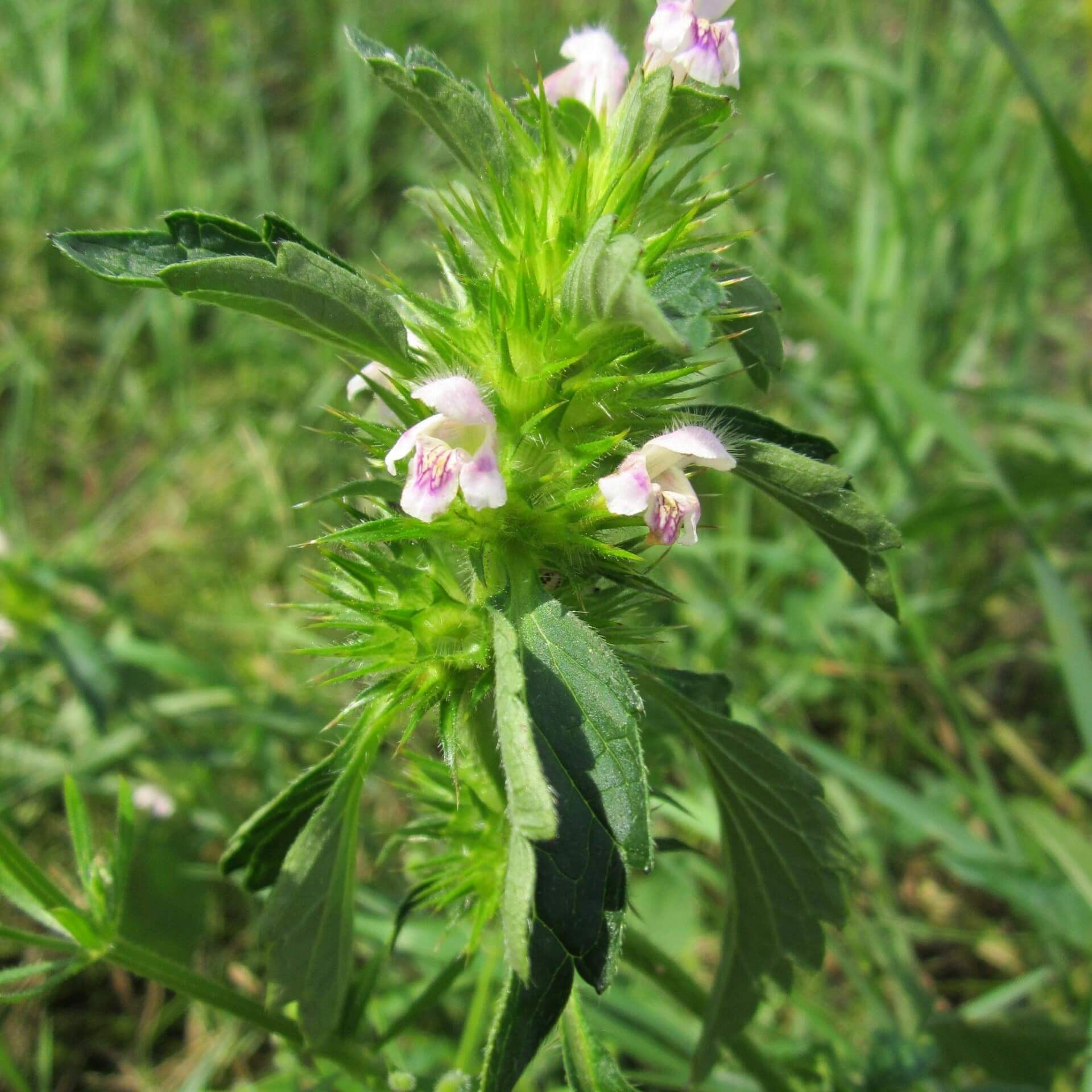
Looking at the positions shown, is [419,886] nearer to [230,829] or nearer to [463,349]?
[463,349]

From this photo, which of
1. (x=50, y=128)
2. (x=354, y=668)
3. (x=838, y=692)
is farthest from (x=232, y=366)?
(x=354, y=668)

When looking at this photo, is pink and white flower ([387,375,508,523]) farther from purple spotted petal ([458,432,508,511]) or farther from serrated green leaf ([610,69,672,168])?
serrated green leaf ([610,69,672,168])

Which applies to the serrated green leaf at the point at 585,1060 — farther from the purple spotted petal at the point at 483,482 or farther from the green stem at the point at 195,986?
the purple spotted petal at the point at 483,482

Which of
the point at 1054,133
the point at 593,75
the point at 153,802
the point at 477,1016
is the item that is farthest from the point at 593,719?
the point at 153,802

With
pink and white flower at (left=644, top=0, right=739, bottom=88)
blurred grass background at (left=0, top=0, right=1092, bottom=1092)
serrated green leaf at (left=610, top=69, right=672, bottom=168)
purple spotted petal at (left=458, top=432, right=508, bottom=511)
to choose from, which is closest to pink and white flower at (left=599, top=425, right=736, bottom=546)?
purple spotted petal at (left=458, top=432, right=508, bottom=511)

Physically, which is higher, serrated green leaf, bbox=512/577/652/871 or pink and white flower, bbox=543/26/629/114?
pink and white flower, bbox=543/26/629/114
